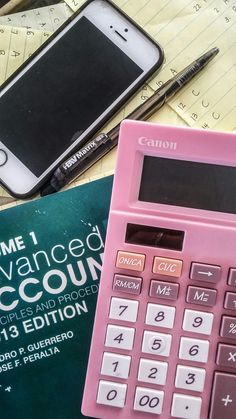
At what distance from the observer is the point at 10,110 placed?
0.47 meters

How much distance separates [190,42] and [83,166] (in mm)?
135

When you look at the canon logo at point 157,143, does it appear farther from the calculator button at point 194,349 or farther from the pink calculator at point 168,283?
the calculator button at point 194,349

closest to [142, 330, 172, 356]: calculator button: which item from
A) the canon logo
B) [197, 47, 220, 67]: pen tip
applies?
the canon logo

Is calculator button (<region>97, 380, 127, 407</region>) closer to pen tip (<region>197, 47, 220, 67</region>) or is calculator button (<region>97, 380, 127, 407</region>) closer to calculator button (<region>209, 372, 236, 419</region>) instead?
calculator button (<region>209, 372, 236, 419</region>)

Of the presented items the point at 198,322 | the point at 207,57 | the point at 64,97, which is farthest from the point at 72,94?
the point at 198,322

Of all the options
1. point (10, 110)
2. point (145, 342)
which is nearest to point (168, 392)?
point (145, 342)

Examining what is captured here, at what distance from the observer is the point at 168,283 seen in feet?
1.20

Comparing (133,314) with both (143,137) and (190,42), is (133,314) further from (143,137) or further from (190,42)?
(190,42)

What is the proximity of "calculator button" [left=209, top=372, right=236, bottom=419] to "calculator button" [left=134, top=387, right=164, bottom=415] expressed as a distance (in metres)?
0.03

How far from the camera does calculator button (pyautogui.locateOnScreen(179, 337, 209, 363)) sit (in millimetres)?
361

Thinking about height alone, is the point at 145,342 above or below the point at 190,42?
Result: below

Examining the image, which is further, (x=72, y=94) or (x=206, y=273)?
(x=72, y=94)

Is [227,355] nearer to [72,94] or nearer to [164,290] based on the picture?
[164,290]

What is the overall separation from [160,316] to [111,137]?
161 mm
